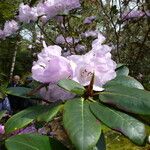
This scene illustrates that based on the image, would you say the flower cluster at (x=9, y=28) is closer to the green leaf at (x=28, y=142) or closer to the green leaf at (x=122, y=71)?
the green leaf at (x=122, y=71)

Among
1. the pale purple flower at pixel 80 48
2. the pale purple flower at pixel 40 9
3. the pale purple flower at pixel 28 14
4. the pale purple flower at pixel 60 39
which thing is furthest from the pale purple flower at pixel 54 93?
the pale purple flower at pixel 80 48

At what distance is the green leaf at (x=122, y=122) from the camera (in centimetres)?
96

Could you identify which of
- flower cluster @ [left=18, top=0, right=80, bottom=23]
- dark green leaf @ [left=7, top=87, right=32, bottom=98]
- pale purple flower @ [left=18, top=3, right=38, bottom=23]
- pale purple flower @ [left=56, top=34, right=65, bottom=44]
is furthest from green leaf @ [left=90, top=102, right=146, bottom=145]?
pale purple flower @ [left=56, top=34, right=65, bottom=44]

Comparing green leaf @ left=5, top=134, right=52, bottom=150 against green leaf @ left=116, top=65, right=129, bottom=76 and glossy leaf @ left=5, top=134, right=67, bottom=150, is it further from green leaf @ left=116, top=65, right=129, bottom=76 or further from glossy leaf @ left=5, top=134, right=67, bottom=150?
green leaf @ left=116, top=65, right=129, bottom=76

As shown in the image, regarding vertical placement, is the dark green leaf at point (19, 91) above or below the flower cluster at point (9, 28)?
above

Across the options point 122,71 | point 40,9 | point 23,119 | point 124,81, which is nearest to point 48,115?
point 23,119

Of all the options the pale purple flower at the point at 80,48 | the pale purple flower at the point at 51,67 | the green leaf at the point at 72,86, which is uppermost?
the pale purple flower at the point at 51,67

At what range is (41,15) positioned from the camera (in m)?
2.85

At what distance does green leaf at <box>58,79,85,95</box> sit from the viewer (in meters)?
1.04

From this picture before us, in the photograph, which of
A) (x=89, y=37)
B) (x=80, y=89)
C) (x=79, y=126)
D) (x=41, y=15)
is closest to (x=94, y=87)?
(x=80, y=89)

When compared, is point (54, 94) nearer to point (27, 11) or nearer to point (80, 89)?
point (80, 89)

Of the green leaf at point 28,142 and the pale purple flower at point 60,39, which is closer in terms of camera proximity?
the green leaf at point 28,142

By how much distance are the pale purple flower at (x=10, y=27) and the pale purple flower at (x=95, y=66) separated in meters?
2.24

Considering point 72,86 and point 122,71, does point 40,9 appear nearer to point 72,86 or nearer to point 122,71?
point 122,71
